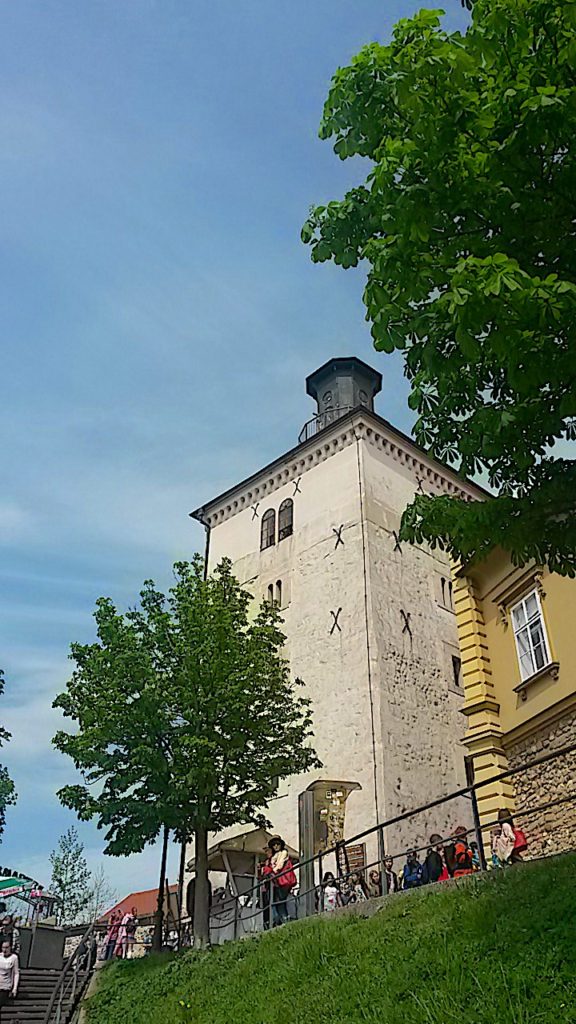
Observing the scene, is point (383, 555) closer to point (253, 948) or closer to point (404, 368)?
point (253, 948)

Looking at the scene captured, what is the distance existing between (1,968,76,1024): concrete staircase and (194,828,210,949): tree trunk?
3058 millimetres

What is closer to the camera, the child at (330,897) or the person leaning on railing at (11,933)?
the child at (330,897)

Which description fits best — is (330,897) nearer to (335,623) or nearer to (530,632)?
(530,632)

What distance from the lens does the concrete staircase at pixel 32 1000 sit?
1612 cm

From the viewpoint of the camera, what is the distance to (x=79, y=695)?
57.4 ft

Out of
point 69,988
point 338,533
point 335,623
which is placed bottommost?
point 69,988

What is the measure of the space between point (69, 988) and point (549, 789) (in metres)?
11.0

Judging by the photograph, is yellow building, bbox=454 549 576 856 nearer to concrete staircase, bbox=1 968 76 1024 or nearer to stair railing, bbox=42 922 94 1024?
stair railing, bbox=42 922 94 1024

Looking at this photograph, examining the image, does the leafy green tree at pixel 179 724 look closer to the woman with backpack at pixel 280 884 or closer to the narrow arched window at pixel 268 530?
the woman with backpack at pixel 280 884

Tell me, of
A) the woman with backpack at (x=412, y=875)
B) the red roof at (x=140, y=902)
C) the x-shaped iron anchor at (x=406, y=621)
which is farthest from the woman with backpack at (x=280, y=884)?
the red roof at (x=140, y=902)

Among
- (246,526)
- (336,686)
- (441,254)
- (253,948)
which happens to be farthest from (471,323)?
(246,526)

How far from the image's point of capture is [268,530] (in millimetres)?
34094

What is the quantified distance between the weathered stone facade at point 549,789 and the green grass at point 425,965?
3272 mm

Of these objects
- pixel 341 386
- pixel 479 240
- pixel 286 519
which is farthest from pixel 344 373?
pixel 479 240
